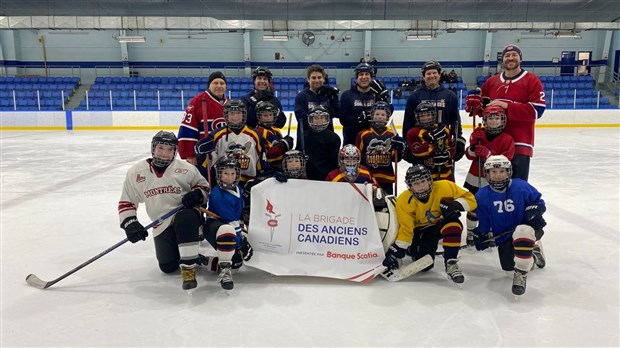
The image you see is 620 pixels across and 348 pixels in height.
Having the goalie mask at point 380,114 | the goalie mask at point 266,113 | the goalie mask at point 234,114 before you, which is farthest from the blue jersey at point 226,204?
the goalie mask at point 380,114

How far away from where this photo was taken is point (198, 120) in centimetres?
338

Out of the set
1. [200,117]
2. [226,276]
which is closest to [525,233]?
[226,276]

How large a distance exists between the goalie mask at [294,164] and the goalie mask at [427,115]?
81 cm

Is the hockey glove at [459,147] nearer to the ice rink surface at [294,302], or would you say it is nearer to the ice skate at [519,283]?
the ice rink surface at [294,302]

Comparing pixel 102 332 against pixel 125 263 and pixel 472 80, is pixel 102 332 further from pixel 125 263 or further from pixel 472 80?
pixel 472 80

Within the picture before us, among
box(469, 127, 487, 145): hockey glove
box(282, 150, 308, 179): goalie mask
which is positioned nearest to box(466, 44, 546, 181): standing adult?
box(469, 127, 487, 145): hockey glove

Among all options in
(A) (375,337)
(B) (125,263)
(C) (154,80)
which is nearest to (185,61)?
(C) (154,80)

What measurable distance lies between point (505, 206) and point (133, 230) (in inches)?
80.9

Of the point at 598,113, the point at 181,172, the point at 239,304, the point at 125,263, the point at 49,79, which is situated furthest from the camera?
the point at 49,79

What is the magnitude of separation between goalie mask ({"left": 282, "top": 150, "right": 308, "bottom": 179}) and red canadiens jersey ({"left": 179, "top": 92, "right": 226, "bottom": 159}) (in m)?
0.79

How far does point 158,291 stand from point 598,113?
13.8 m

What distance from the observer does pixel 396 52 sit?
17.3 metres

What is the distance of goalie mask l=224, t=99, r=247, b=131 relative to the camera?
115 inches

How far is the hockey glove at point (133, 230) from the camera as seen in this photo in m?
2.44
